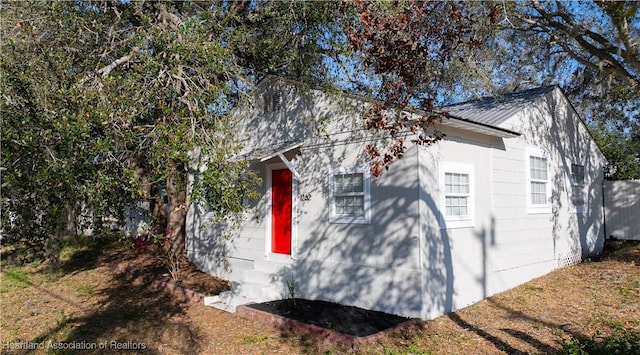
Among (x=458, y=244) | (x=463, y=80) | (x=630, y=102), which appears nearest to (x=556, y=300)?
(x=458, y=244)

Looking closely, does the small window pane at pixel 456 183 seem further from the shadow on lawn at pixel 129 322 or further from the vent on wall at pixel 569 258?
the shadow on lawn at pixel 129 322

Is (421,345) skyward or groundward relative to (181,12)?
groundward

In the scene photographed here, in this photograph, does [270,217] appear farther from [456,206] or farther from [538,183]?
[538,183]

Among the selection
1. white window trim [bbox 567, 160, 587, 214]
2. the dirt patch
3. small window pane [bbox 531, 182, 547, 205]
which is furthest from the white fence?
the dirt patch

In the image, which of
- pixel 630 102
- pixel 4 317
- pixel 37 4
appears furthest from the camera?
pixel 630 102

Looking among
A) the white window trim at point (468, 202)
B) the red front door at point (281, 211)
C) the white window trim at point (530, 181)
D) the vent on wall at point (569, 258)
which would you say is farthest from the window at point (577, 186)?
the red front door at point (281, 211)

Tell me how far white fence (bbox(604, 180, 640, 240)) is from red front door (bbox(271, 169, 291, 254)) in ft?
35.9

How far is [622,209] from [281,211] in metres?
11.3

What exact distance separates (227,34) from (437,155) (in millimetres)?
5194


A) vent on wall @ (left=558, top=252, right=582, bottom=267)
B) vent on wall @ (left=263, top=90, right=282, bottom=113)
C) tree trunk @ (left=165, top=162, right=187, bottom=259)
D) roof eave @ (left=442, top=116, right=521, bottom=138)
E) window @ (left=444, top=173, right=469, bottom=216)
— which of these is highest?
vent on wall @ (left=263, top=90, right=282, bottom=113)

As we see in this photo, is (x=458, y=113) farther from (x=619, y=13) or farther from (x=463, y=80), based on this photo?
(x=619, y=13)

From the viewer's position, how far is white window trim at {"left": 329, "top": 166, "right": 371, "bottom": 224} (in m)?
7.99

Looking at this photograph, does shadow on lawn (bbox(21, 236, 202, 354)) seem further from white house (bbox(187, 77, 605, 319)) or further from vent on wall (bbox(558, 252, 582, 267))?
vent on wall (bbox(558, 252, 582, 267))

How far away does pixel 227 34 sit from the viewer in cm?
945
